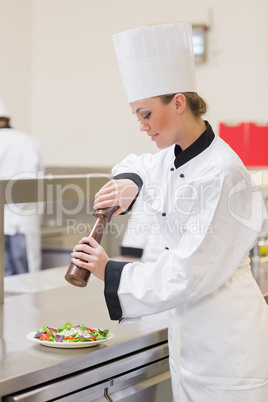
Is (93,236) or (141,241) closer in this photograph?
(93,236)

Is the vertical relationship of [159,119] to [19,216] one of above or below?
above

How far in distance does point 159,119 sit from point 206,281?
1.19 feet

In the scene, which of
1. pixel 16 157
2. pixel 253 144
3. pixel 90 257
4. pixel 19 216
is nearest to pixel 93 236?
pixel 90 257

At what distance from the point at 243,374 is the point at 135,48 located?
77 centimetres

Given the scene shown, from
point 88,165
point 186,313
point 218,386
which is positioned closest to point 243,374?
point 218,386

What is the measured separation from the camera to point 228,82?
169 inches

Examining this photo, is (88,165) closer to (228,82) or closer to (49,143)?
(49,143)

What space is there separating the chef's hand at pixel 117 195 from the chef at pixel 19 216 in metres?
2.37

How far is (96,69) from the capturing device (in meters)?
5.00

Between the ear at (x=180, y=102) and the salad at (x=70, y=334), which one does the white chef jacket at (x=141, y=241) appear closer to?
the salad at (x=70, y=334)

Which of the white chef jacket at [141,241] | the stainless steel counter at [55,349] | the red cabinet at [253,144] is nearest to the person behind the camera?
the stainless steel counter at [55,349]

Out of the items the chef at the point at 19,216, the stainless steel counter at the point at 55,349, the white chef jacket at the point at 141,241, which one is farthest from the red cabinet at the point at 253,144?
the stainless steel counter at the point at 55,349

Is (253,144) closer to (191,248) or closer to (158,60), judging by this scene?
(158,60)

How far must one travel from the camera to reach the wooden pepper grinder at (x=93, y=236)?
1.27 m
